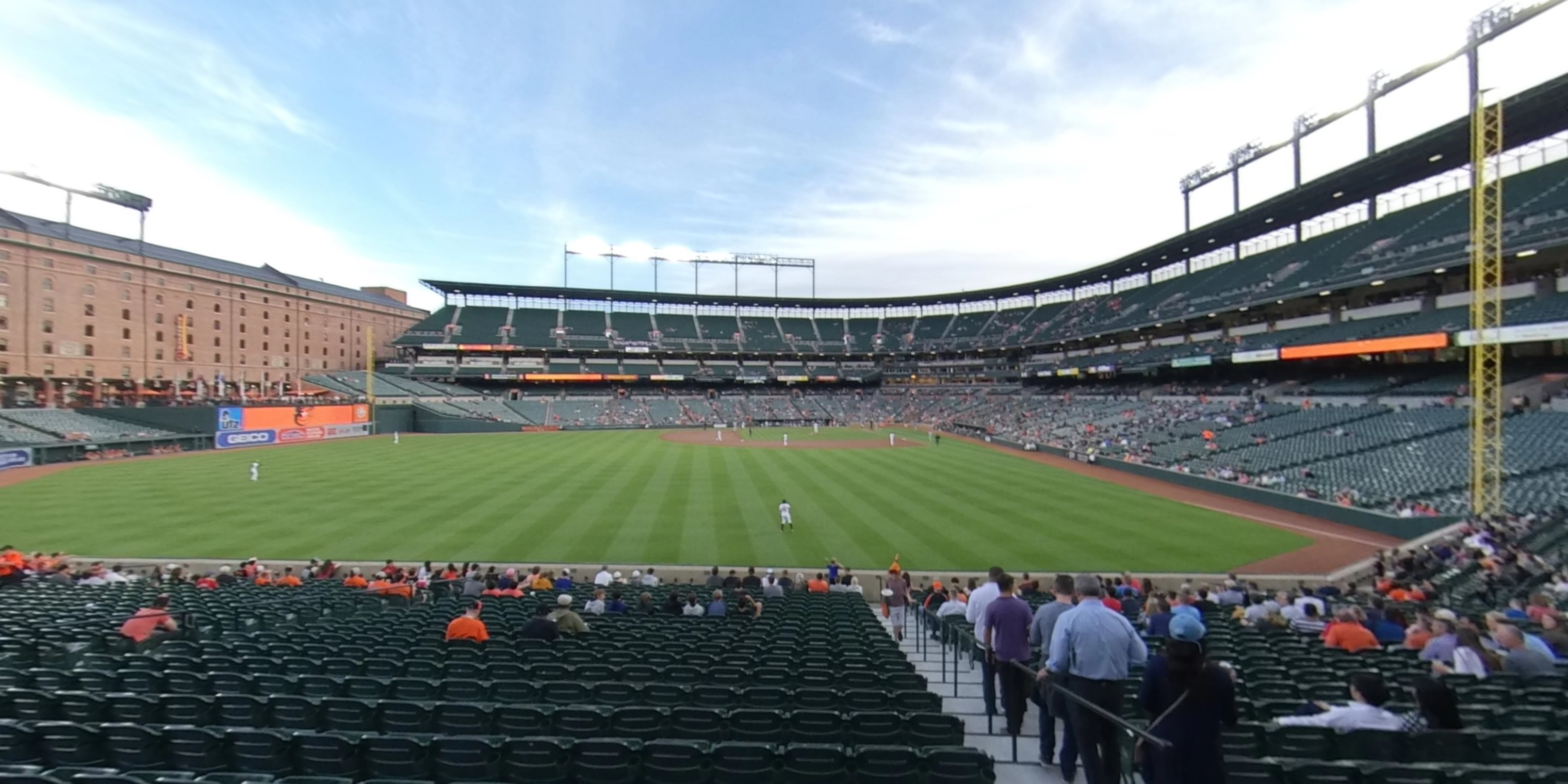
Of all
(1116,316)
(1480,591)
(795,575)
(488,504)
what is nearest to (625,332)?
(1116,316)

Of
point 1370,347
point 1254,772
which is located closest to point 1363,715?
point 1254,772

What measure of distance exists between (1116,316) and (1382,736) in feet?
240

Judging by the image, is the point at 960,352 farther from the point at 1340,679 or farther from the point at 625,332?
the point at 1340,679

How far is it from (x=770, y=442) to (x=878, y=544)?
36786 millimetres

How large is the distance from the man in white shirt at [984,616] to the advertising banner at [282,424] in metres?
65.7

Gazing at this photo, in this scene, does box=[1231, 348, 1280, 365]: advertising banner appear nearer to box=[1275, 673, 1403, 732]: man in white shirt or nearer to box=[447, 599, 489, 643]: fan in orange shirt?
box=[1275, 673, 1403, 732]: man in white shirt

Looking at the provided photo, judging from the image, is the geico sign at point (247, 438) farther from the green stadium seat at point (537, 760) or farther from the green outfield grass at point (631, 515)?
the green stadium seat at point (537, 760)

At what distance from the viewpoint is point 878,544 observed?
21406 mm

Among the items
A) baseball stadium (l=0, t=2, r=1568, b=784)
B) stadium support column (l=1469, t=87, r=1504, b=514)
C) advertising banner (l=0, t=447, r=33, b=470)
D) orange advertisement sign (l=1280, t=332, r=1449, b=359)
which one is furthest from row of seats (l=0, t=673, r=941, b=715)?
advertising banner (l=0, t=447, r=33, b=470)

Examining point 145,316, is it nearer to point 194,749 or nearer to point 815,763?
point 194,749

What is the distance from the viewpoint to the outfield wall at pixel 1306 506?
71.4ft

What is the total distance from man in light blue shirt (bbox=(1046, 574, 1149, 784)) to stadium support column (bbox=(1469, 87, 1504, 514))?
25.0 meters

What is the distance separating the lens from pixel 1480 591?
14.1 meters

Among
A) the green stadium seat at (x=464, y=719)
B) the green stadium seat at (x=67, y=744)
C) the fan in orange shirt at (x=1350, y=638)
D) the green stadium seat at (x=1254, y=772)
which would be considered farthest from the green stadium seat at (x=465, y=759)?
the fan in orange shirt at (x=1350, y=638)
